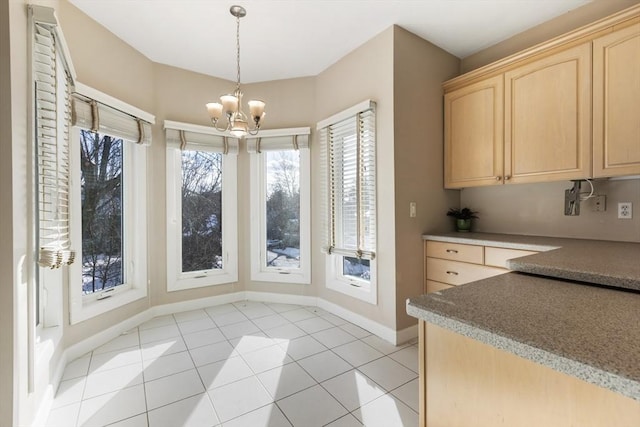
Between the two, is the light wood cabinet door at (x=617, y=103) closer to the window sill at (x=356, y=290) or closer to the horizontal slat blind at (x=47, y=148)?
the window sill at (x=356, y=290)

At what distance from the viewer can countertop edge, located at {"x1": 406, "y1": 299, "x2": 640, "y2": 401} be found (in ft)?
1.59

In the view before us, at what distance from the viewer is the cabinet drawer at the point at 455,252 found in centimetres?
234

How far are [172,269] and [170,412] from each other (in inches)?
69.5

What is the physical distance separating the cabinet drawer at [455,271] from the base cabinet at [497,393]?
1684mm

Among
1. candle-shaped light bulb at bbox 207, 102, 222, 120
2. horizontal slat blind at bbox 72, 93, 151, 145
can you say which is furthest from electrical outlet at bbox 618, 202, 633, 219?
horizontal slat blind at bbox 72, 93, 151, 145

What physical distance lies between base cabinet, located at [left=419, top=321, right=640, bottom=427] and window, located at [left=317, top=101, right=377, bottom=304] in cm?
182

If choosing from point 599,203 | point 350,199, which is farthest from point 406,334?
point 599,203

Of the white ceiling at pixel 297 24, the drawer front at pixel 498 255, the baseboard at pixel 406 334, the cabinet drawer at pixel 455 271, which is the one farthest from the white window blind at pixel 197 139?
the drawer front at pixel 498 255

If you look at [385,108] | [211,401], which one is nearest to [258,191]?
[385,108]

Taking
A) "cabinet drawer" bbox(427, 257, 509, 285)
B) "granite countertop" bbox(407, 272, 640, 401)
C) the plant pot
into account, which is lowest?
"cabinet drawer" bbox(427, 257, 509, 285)

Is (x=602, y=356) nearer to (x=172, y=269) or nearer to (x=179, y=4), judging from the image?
(x=179, y=4)

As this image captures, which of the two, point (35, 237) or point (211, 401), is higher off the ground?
point (35, 237)

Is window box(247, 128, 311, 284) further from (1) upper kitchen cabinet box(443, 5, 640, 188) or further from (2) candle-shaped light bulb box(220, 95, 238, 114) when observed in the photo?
(1) upper kitchen cabinet box(443, 5, 640, 188)

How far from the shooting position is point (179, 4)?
2225 mm
